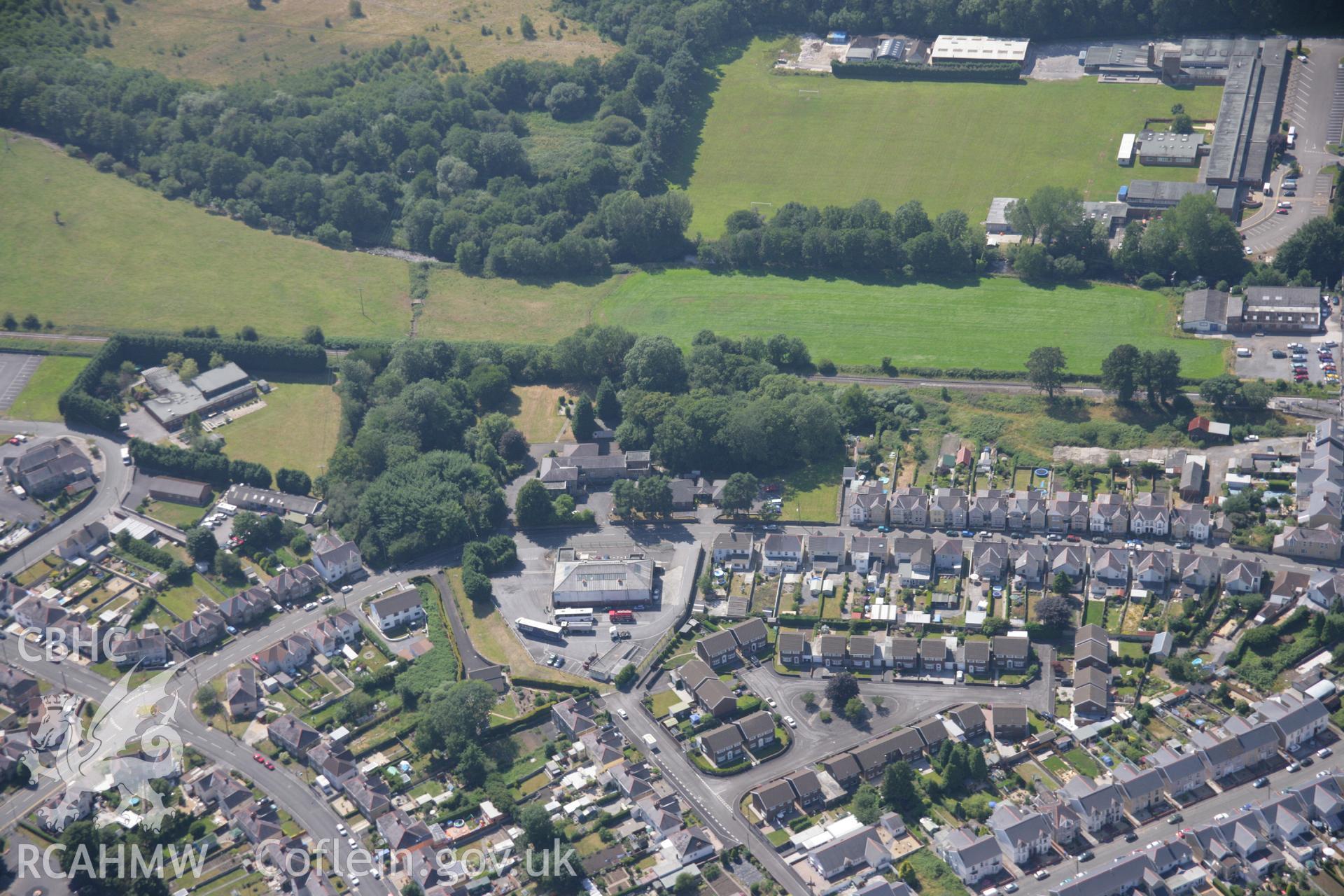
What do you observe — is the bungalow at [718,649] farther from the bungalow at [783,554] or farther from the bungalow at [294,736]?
the bungalow at [294,736]

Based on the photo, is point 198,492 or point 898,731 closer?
point 898,731

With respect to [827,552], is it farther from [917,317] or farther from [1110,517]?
[917,317]

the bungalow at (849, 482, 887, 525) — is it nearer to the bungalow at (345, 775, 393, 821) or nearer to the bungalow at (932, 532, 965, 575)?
the bungalow at (932, 532, 965, 575)

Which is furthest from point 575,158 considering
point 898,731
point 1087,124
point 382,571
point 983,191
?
point 898,731

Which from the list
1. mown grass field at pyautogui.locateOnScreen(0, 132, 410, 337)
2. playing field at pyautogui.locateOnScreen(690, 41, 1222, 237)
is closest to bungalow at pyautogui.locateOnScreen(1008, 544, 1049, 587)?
playing field at pyautogui.locateOnScreen(690, 41, 1222, 237)

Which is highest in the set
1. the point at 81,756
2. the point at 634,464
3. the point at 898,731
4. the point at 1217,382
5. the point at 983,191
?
the point at 983,191

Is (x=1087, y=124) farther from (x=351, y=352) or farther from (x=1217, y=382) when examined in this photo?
(x=351, y=352)
